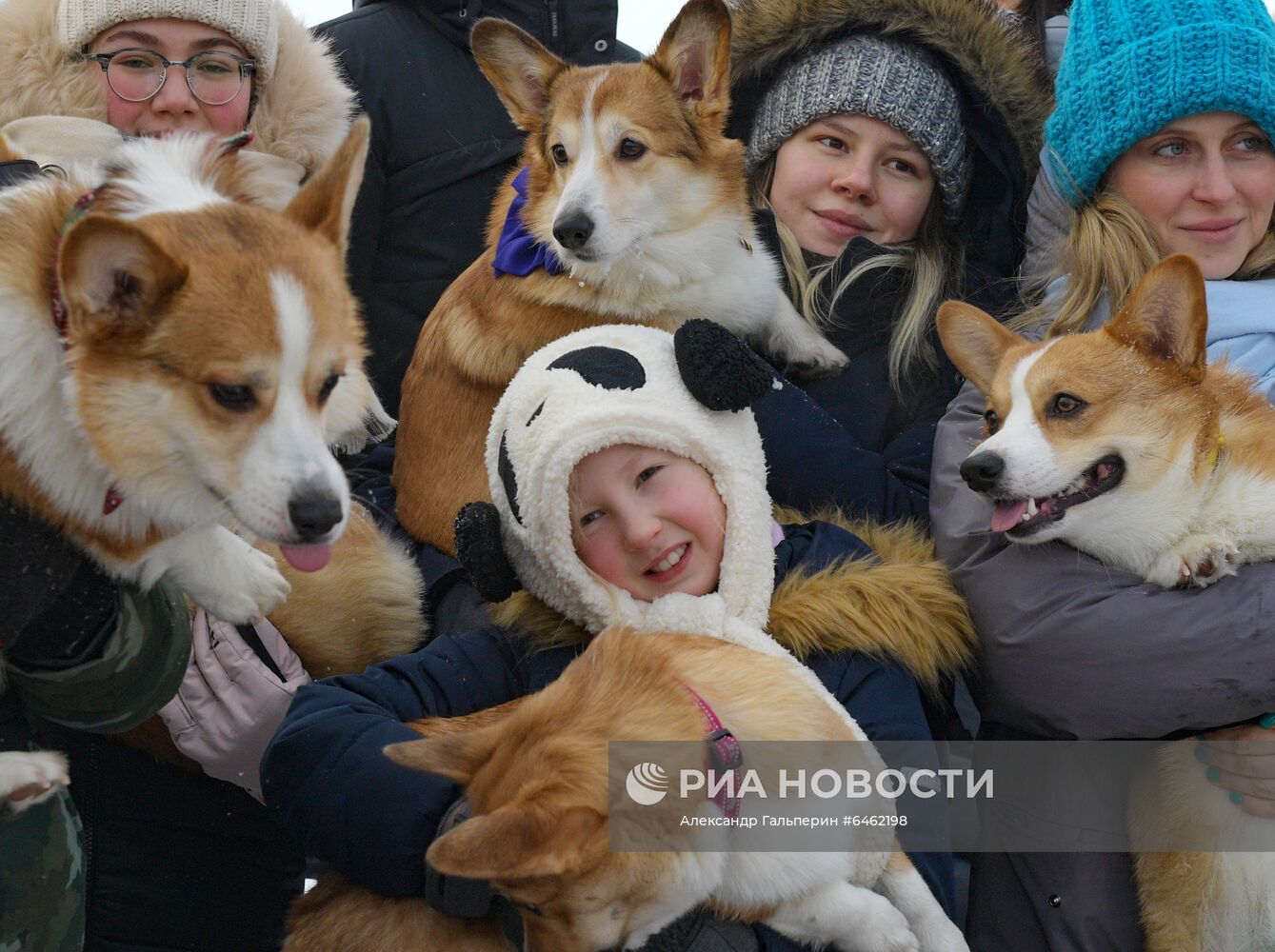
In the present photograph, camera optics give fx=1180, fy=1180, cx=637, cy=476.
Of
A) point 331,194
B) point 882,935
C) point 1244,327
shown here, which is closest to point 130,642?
point 331,194

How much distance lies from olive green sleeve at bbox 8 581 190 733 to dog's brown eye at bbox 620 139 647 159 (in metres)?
1.61

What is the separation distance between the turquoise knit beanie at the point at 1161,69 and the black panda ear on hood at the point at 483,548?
176cm

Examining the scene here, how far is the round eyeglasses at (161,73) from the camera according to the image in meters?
2.73

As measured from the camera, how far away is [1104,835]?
244cm

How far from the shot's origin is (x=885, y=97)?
3100 millimetres

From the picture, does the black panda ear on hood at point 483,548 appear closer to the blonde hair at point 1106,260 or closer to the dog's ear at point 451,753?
the dog's ear at point 451,753

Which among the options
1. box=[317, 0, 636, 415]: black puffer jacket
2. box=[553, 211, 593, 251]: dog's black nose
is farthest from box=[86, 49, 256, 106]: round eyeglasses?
box=[553, 211, 593, 251]: dog's black nose

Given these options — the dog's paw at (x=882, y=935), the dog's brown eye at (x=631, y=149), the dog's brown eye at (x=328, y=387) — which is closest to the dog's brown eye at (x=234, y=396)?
the dog's brown eye at (x=328, y=387)

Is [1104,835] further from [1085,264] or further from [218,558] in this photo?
[218,558]

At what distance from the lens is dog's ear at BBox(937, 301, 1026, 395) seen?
2635 millimetres

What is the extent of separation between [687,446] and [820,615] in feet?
1.30

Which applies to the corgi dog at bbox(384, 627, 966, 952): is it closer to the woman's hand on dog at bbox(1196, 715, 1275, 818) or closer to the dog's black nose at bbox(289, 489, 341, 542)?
the dog's black nose at bbox(289, 489, 341, 542)

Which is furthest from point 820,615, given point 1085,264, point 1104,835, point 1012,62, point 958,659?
point 1012,62

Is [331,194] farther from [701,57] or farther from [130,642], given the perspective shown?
[701,57]
